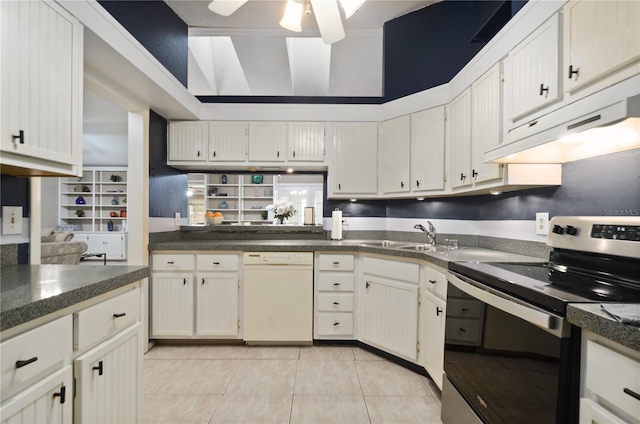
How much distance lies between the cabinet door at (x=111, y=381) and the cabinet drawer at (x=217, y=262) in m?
1.28

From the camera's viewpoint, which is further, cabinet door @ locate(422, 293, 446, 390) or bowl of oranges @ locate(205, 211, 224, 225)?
bowl of oranges @ locate(205, 211, 224, 225)

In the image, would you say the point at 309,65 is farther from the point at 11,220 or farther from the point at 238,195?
the point at 11,220

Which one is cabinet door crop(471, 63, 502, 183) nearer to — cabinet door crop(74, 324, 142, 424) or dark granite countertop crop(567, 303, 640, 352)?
dark granite countertop crop(567, 303, 640, 352)

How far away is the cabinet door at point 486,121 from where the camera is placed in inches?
69.3

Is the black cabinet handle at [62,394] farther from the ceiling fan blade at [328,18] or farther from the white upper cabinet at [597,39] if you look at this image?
the white upper cabinet at [597,39]

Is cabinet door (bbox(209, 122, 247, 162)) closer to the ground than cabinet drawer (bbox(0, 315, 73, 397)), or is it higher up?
higher up

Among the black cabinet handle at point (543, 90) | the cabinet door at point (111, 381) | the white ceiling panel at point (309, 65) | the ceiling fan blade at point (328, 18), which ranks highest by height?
the white ceiling panel at point (309, 65)

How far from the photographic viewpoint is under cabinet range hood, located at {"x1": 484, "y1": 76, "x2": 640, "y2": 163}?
2.92 ft

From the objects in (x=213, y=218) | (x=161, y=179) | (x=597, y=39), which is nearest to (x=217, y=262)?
(x=213, y=218)

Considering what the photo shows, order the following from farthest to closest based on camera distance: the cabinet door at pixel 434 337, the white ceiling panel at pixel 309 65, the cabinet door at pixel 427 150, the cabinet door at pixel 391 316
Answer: the white ceiling panel at pixel 309 65
the cabinet door at pixel 427 150
the cabinet door at pixel 391 316
the cabinet door at pixel 434 337

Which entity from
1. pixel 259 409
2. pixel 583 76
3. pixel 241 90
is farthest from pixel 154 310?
pixel 241 90

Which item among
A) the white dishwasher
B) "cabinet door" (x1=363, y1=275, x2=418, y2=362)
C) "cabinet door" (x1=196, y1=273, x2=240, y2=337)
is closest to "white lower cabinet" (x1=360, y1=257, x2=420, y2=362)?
"cabinet door" (x1=363, y1=275, x2=418, y2=362)

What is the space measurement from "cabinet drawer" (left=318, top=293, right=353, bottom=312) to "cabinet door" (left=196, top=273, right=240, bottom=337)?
78 centimetres

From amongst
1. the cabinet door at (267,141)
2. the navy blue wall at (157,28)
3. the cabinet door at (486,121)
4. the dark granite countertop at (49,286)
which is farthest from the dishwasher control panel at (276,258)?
the navy blue wall at (157,28)
